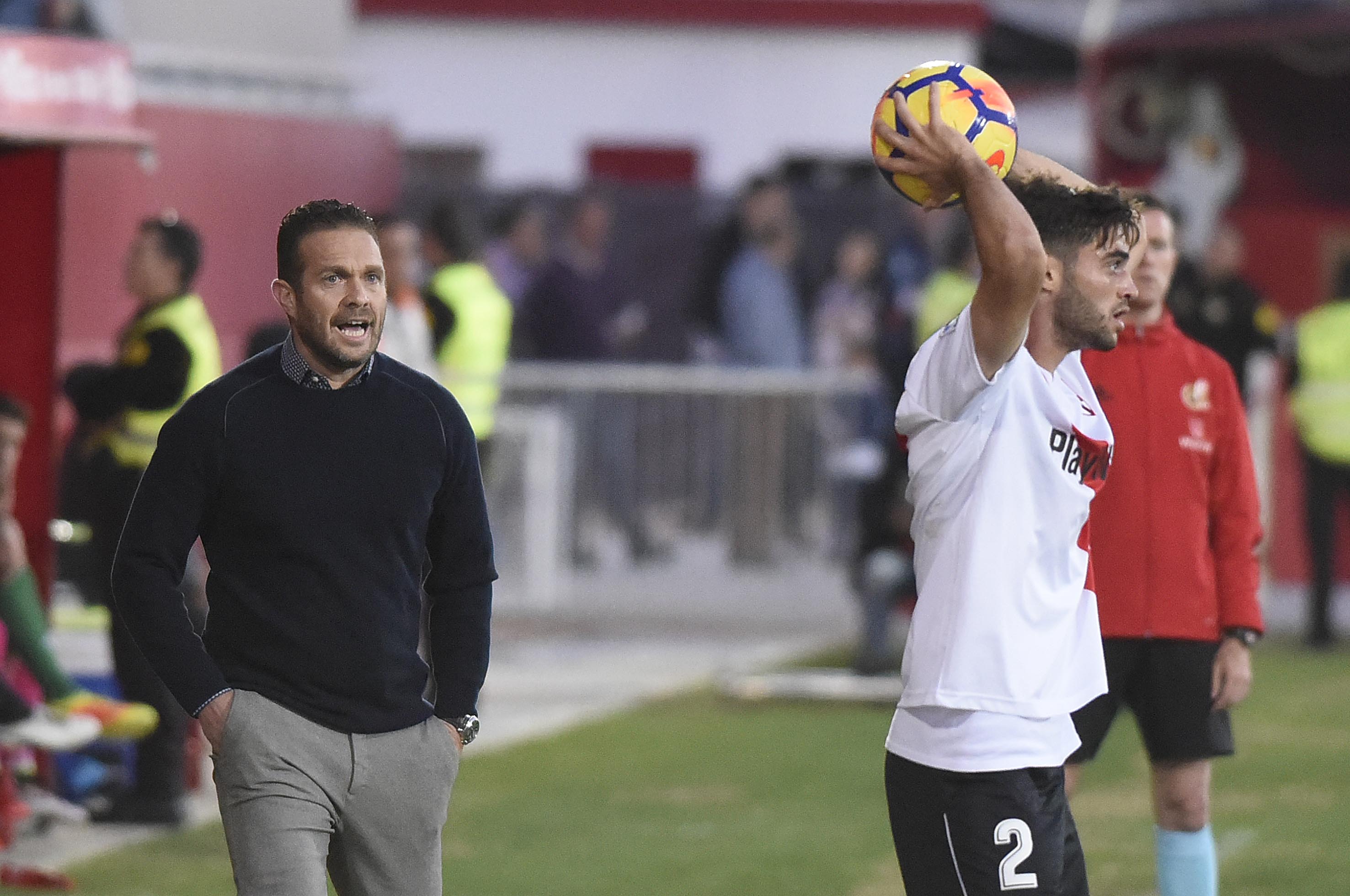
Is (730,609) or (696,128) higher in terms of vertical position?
(696,128)

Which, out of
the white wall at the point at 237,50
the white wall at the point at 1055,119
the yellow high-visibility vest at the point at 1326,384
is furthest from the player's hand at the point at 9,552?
the white wall at the point at 1055,119

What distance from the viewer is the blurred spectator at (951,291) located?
43.9 feet

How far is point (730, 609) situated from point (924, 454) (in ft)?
33.4

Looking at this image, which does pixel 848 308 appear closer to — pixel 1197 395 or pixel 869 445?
pixel 869 445

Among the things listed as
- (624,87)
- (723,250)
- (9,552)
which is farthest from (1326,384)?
(624,87)

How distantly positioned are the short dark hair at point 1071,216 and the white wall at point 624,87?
19.0m

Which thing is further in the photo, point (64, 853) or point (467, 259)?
point (467, 259)

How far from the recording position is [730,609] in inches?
581

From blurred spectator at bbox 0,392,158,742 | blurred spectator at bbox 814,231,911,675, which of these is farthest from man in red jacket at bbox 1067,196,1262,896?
blurred spectator at bbox 814,231,911,675

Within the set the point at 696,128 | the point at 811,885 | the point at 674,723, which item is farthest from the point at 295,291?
the point at 696,128

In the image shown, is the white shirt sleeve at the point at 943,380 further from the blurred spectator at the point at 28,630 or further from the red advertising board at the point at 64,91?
the red advertising board at the point at 64,91

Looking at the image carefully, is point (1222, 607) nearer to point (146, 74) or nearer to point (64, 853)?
point (64, 853)

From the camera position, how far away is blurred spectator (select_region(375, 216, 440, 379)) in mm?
10188

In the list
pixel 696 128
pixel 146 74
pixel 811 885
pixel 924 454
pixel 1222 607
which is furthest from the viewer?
pixel 696 128
